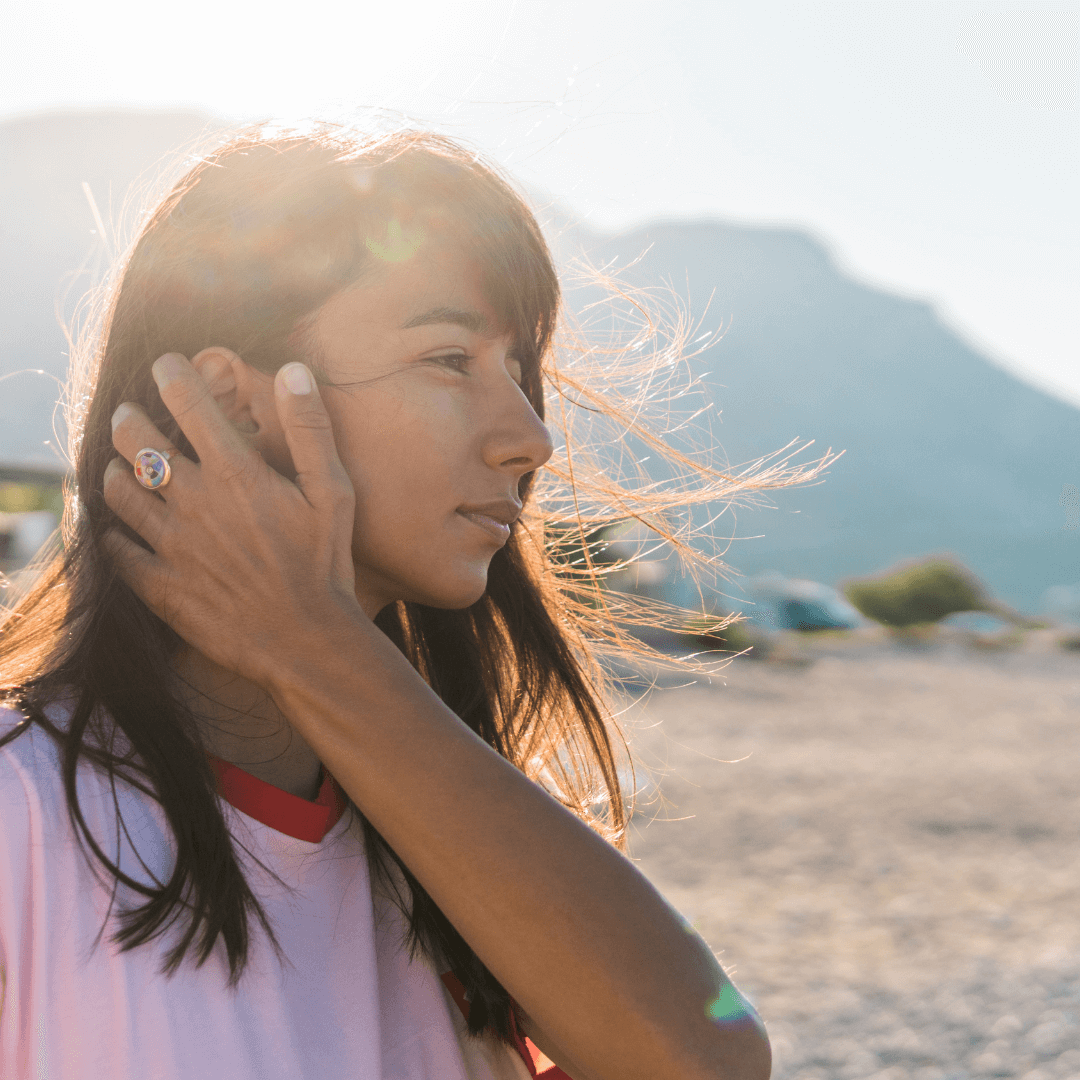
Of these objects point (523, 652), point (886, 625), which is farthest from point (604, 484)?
point (886, 625)

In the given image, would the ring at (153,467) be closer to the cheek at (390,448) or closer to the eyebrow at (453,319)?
the cheek at (390,448)

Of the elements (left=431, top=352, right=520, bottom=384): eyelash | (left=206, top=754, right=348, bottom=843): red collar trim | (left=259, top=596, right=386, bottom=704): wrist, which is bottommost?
(left=206, top=754, right=348, bottom=843): red collar trim

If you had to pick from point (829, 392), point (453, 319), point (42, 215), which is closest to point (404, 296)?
point (453, 319)

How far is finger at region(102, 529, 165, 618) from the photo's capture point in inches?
59.0

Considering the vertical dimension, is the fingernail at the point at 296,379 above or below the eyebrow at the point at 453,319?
below

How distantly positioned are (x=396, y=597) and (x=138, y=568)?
462mm

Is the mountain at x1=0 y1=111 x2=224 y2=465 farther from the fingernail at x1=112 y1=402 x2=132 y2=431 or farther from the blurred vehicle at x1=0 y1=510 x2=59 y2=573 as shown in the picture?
the fingernail at x1=112 y1=402 x2=132 y2=431

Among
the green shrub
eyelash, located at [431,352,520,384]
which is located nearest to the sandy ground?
eyelash, located at [431,352,520,384]

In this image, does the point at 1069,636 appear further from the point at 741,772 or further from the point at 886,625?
the point at 741,772

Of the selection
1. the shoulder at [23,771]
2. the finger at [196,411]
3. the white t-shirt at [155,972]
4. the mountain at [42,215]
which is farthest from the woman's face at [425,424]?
the mountain at [42,215]

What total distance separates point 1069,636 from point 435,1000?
3055cm

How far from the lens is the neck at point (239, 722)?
1627 mm

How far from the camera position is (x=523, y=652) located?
229 centimetres

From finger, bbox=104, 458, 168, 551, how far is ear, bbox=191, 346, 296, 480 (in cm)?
19
